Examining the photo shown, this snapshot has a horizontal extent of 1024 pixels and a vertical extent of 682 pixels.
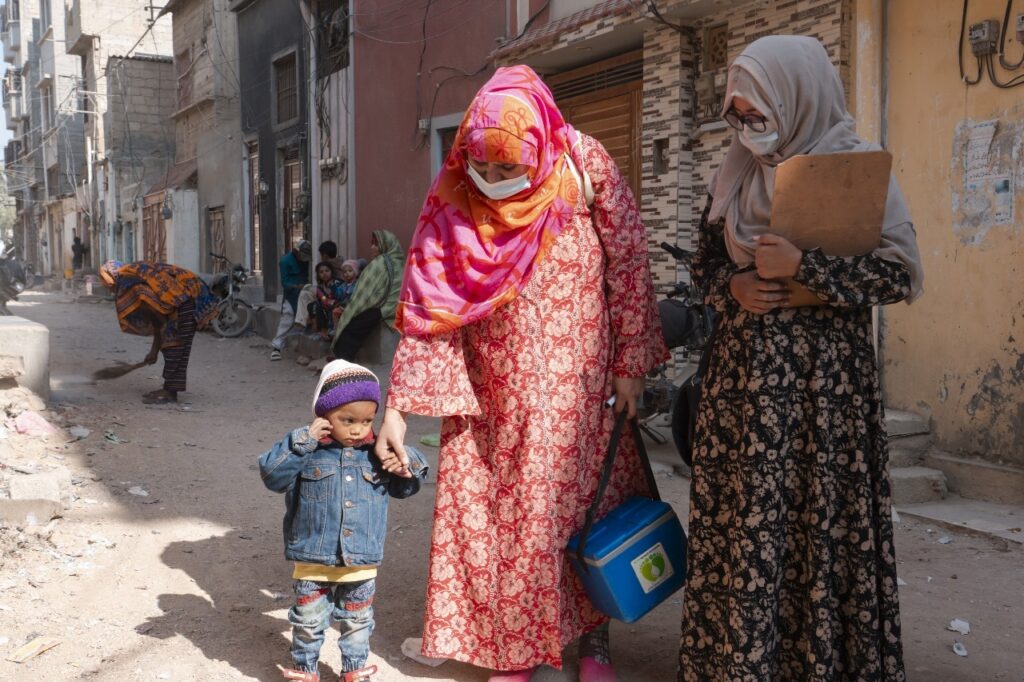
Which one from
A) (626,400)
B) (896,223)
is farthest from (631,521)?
(896,223)

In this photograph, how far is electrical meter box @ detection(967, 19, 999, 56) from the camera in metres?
4.52

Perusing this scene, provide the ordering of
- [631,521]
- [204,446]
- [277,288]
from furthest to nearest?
[277,288], [204,446], [631,521]

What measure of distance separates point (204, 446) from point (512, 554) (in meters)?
4.12

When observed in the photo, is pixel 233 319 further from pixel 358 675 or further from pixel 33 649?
pixel 358 675

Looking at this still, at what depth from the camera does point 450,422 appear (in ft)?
9.00

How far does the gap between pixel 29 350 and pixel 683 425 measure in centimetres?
533

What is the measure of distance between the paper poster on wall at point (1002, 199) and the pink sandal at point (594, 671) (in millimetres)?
3263

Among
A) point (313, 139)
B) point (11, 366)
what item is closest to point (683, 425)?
point (11, 366)

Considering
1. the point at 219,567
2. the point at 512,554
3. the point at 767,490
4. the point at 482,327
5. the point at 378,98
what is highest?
the point at 378,98

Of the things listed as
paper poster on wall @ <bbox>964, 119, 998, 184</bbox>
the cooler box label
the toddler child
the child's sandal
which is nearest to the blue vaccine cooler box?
the cooler box label

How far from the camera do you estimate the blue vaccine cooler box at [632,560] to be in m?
2.46

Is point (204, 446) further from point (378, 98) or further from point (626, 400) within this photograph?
point (378, 98)

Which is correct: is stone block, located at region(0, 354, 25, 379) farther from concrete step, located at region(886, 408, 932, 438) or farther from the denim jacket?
concrete step, located at region(886, 408, 932, 438)

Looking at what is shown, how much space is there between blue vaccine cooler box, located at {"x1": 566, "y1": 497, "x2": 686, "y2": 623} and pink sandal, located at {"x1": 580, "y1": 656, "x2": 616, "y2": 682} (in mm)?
275
